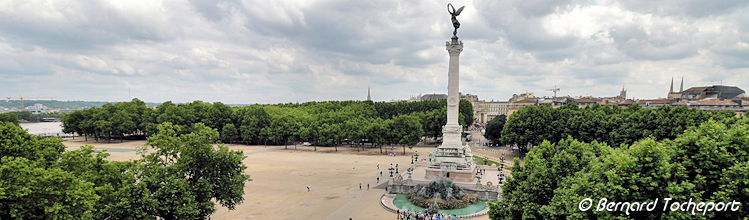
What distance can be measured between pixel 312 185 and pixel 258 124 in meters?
44.7

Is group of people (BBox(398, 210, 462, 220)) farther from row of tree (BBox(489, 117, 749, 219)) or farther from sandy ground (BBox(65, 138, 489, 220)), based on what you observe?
row of tree (BBox(489, 117, 749, 219))

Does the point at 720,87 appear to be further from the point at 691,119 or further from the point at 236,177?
the point at 236,177

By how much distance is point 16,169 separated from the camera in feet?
45.3

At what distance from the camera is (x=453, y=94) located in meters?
45.5

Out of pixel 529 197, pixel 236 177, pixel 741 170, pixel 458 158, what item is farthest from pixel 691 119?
pixel 236 177

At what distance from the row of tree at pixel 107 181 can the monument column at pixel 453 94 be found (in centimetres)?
2831

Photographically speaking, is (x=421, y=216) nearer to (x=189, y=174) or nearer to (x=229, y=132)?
(x=189, y=174)

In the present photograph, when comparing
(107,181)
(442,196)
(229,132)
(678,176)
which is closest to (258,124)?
(229,132)

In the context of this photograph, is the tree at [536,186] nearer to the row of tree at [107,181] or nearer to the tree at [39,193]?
the row of tree at [107,181]

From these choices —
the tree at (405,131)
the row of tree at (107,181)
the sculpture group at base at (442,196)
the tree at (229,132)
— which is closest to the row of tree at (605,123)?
the tree at (405,131)

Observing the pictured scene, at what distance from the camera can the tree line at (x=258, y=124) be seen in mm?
70812

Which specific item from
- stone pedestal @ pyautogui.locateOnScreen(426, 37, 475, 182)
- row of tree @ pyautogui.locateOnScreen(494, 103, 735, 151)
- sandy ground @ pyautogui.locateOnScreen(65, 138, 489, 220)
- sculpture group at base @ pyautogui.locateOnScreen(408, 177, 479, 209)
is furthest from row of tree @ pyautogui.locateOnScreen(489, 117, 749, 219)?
row of tree @ pyautogui.locateOnScreen(494, 103, 735, 151)

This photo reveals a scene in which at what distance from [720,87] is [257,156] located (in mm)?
127523

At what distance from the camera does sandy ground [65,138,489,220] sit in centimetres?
3059
